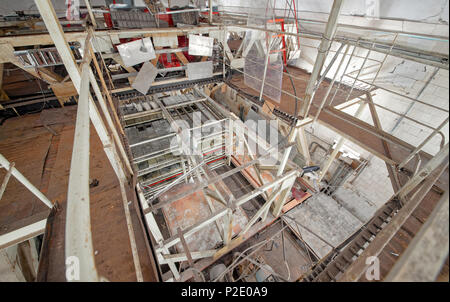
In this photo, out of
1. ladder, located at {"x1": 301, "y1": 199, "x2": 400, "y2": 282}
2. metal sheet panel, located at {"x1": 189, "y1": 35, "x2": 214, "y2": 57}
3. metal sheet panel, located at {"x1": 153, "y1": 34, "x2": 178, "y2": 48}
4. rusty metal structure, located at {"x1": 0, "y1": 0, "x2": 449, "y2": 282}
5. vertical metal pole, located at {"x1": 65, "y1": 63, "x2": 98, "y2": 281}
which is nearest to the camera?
vertical metal pole, located at {"x1": 65, "y1": 63, "x2": 98, "y2": 281}

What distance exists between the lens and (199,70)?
3932 mm

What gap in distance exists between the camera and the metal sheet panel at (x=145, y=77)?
3.43 metres

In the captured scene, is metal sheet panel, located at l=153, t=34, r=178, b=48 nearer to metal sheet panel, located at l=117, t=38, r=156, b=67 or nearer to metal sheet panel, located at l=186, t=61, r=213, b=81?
metal sheet panel, located at l=117, t=38, r=156, b=67

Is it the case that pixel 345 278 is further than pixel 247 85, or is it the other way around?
pixel 247 85

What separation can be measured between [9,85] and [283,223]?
6677 mm

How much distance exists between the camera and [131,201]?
1.66 meters

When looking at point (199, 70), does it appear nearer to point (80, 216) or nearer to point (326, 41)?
point (326, 41)

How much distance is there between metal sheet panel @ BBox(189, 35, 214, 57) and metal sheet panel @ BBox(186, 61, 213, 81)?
10.7 inches

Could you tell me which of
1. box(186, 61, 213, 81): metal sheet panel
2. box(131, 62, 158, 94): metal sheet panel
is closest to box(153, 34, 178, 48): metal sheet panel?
box(131, 62, 158, 94): metal sheet panel

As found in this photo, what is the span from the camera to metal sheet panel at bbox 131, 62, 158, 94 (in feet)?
11.3

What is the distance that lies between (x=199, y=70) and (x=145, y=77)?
3.83 ft
